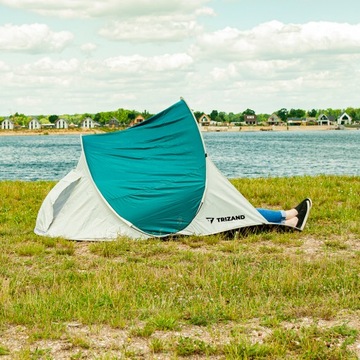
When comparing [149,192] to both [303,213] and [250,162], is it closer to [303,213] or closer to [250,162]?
[303,213]

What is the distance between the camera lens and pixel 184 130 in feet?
46.2

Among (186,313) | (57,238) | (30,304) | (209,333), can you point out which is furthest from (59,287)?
(57,238)

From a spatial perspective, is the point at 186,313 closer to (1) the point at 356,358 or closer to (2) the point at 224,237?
(1) the point at 356,358

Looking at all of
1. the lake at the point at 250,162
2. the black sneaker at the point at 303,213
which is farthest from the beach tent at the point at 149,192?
the lake at the point at 250,162

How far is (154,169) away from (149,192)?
624mm

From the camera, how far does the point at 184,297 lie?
8203 millimetres

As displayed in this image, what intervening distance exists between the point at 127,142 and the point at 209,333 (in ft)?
26.1

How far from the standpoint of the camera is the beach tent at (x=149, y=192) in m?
13.2

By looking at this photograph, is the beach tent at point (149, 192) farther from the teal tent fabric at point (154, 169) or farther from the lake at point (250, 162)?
the lake at point (250, 162)

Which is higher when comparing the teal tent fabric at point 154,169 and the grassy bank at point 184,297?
the teal tent fabric at point 154,169

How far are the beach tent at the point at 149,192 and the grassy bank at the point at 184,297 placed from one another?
1.64 ft

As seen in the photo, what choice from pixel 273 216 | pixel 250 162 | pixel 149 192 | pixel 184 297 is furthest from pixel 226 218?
pixel 250 162

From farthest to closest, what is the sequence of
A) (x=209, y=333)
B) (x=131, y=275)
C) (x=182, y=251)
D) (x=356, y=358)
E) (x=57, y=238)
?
(x=57, y=238)
(x=182, y=251)
(x=131, y=275)
(x=209, y=333)
(x=356, y=358)

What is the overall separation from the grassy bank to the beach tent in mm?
500
